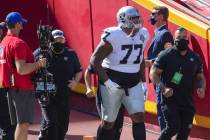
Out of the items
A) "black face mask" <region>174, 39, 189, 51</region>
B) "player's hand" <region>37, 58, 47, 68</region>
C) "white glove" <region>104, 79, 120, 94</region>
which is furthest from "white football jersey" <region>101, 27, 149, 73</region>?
"player's hand" <region>37, 58, 47, 68</region>

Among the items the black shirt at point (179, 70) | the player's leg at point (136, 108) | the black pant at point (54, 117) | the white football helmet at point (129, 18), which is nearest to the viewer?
the player's leg at point (136, 108)

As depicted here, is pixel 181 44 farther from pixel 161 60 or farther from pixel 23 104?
pixel 23 104

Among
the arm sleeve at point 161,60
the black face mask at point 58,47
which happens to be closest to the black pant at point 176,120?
the arm sleeve at point 161,60

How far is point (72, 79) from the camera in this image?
9938 millimetres

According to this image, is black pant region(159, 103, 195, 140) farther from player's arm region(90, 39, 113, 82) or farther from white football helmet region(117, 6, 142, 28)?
white football helmet region(117, 6, 142, 28)

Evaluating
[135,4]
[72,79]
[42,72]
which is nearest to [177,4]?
[135,4]

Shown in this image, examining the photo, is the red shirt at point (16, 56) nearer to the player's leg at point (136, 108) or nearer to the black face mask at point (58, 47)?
the black face mask at point (58, 47)

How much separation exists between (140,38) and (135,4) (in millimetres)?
3274

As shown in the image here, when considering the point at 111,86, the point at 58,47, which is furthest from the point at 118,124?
the point at 58,47

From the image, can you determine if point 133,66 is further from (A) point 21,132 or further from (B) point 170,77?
(A) point 21,132

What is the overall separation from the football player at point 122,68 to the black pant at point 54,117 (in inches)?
38.5

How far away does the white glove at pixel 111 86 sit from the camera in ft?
28.2

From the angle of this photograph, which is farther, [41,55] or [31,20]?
[31,20]

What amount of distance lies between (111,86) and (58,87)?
1311 millimetres
